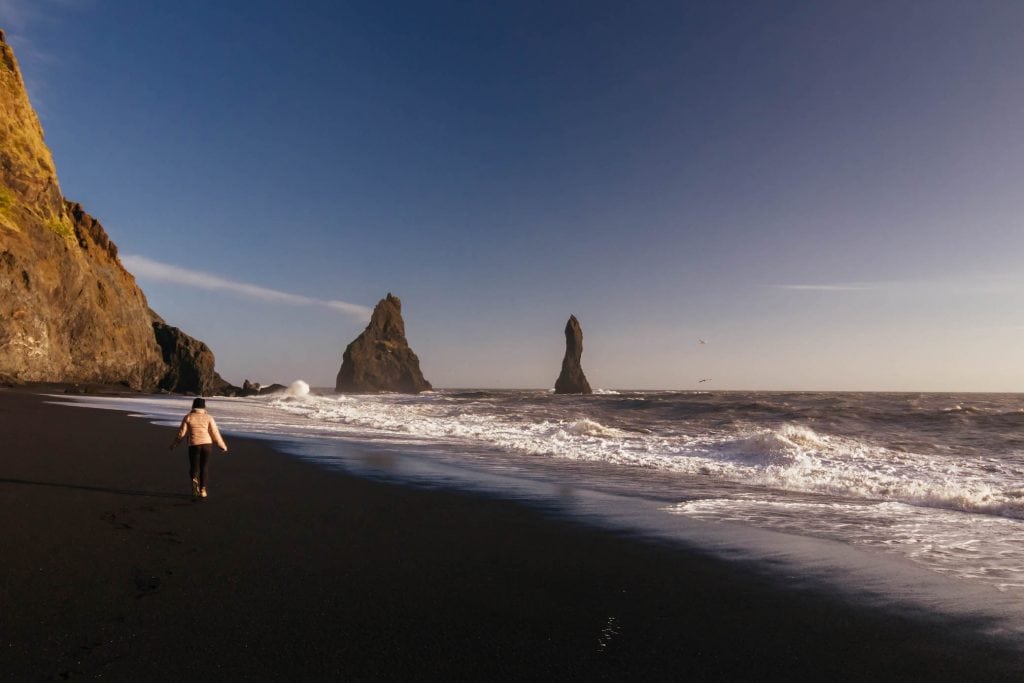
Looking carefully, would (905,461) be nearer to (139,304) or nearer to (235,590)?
(235,590)

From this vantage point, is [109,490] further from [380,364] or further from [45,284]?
[380,364]

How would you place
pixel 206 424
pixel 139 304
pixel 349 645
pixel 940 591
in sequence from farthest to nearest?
1. pixel 139 304
2. pixel 206 424
3. pixel 940 591
4. pixel 349 645

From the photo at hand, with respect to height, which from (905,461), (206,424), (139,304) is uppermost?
(139,304)

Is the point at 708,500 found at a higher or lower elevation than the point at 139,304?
lower

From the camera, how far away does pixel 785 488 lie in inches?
478

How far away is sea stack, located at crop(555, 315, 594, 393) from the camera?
13675cm

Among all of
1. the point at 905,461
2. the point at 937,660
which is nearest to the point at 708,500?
the point at 937,660

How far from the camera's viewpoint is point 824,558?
671 centimetres

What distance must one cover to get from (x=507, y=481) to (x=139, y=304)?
7618 centimetres

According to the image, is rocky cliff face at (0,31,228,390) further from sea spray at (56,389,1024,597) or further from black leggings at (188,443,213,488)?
black leggings at (188,443,213,488)

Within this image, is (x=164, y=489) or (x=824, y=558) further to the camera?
(x=164, y=489)


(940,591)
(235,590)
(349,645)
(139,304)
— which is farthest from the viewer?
(139,304)

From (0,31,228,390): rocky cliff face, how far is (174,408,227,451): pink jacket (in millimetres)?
44527

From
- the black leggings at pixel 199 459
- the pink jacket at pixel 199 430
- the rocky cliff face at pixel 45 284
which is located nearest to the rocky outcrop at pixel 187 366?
the rocky cliff face at pixel 45 284
